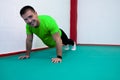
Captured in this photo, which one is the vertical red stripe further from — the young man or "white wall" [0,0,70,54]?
the young man

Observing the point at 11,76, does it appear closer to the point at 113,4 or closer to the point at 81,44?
the point at 81,44

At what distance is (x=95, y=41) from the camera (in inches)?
A: 115

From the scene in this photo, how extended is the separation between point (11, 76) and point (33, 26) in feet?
2.07

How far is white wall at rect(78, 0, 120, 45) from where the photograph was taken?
276 centimetres

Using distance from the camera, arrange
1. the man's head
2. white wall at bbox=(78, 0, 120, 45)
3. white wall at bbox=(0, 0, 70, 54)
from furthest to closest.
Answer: white wall at bbox=(78, 0, 120, 45), white wall at bbox=(0, 0, 70, 54), the man's head

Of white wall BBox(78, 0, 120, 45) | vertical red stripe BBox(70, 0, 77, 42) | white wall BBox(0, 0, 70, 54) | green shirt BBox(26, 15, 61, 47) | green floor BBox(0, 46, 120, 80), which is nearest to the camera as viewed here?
green floor BBox(0, 46, 120, 80)

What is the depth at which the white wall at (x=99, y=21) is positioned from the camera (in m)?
2.76

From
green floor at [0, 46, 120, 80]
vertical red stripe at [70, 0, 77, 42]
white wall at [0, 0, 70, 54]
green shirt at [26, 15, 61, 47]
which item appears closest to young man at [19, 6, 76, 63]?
green shirt at [26, 15, 61, 47]

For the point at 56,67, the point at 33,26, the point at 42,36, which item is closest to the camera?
the point at 56,67

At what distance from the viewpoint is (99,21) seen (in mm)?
2844

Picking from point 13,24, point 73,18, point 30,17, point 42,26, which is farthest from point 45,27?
point 73,18

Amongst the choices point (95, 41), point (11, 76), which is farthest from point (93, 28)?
point (11, 76)

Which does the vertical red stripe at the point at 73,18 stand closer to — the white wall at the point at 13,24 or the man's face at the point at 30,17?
the white wall at the point at 13,24

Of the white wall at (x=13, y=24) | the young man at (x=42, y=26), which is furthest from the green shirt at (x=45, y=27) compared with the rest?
the white wall at (x=13, y=24)
